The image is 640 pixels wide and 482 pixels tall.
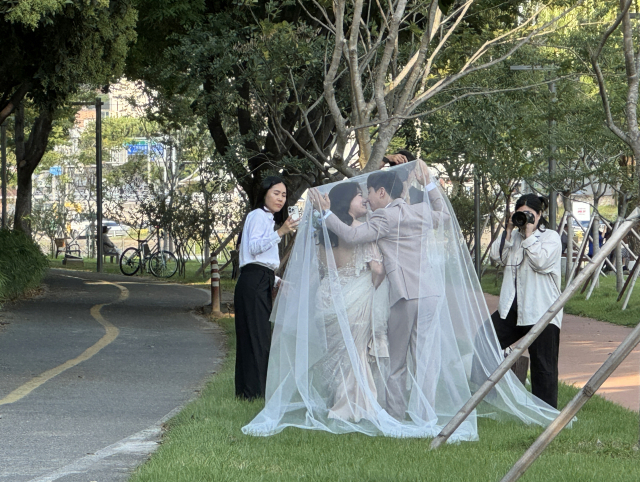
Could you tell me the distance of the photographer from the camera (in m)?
6.93

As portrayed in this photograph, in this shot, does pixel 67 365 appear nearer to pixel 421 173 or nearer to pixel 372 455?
pixel 421 173

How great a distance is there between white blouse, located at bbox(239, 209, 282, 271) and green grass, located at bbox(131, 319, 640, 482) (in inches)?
49.6

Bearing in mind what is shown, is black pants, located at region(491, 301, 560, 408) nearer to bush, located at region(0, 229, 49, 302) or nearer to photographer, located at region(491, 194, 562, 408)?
photographer, located at region(491, 194, 562, 408)

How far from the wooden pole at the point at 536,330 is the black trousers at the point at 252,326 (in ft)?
6.90

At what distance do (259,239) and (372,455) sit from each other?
7.47 feet

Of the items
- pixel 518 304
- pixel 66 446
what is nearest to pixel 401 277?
pixel 518 304

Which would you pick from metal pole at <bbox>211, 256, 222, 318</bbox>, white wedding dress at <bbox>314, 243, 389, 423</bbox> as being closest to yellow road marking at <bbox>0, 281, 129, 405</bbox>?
metal pole at <bbox>211, 256, 222, 318</bbox>

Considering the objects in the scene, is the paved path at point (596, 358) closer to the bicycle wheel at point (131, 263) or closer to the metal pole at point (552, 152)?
the metal pole at point (552, 152)

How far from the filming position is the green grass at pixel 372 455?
5180mm

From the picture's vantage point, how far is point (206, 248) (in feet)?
A: 92.1

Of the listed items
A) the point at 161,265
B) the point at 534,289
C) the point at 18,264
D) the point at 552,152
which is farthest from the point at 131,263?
the point at 534,289

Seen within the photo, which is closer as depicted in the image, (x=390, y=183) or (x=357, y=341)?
(x=357, y=341)

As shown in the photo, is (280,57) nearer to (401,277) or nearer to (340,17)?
(340,17)

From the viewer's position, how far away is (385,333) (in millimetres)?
6629
